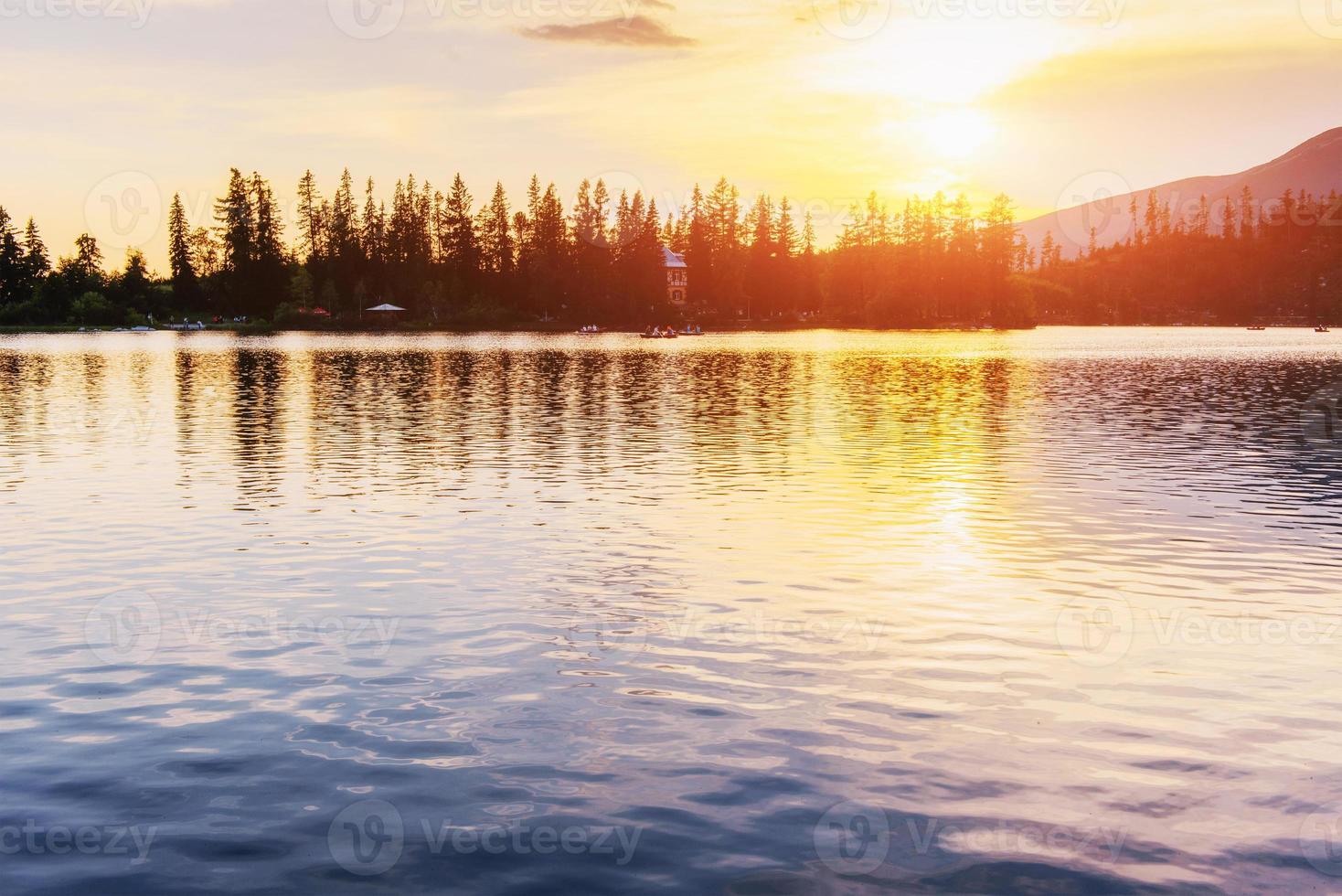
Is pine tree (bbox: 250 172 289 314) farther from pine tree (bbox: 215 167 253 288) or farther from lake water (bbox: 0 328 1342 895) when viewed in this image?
lake water (bbox: 0 328 1342 895)

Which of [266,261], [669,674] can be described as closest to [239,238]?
[266,261]

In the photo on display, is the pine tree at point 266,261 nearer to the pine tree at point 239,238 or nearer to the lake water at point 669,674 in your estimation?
the pine tree at point 239,238

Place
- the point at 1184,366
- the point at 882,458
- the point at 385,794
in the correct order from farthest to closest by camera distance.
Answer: the point at 1184,366 < the point at 882,458 < the point at 385,794

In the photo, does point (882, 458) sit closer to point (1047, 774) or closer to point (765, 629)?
point (765, 629)

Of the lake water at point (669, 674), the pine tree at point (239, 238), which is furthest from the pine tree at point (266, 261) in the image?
the lake water at point (669, 674)

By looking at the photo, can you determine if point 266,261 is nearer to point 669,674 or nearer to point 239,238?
point 239,238

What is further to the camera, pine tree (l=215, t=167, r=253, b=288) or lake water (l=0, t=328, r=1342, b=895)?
pine tree (l=215, t=167, r=253, b=288)

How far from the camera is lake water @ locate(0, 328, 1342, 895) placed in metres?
9.69

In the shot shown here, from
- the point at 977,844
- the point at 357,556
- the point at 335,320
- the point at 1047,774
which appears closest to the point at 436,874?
the point at 977,844

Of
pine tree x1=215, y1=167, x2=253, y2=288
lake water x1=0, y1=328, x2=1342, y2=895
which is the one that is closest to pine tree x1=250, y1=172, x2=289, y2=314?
pine tree x1=215, y1=167, x2=253, y2=288

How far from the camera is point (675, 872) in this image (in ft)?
30.4

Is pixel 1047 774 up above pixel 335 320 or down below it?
below

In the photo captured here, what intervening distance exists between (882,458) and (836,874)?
2859 centimetres

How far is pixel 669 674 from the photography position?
569 inches
